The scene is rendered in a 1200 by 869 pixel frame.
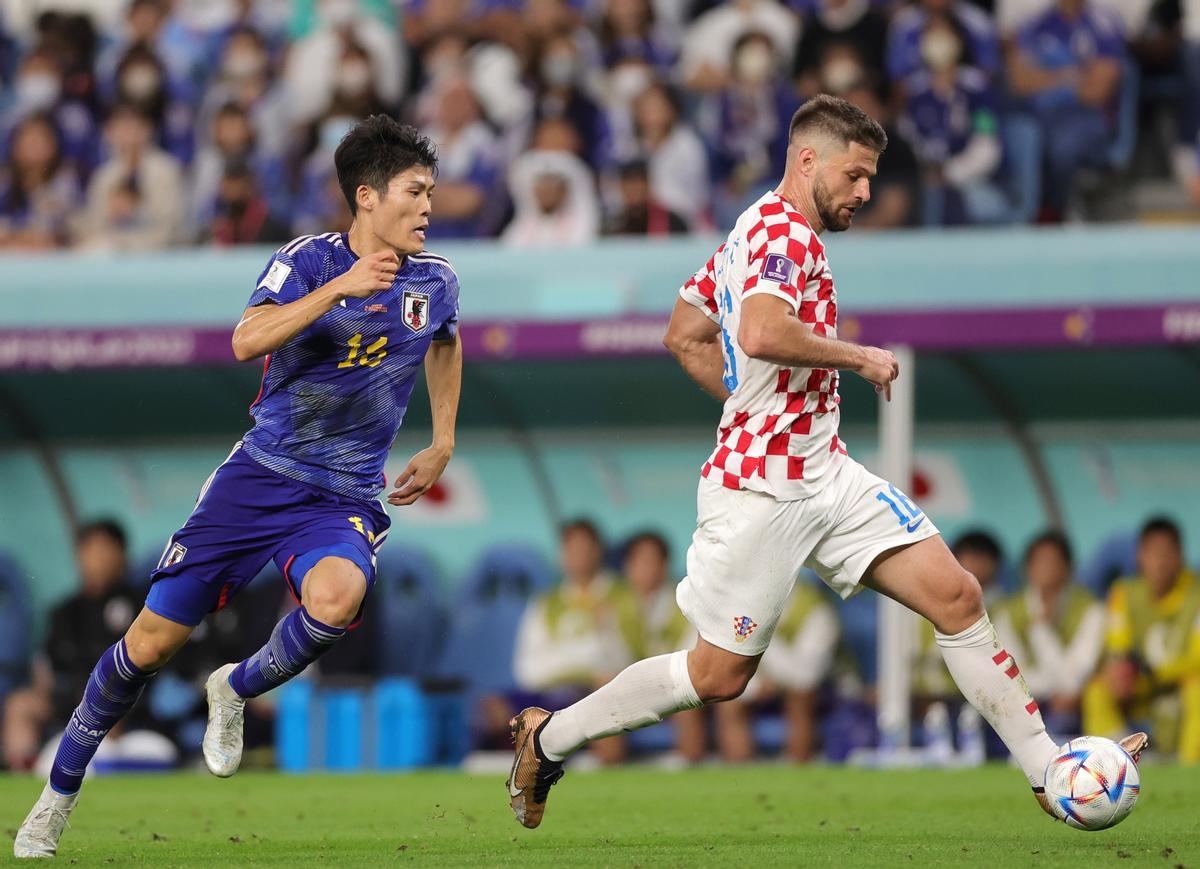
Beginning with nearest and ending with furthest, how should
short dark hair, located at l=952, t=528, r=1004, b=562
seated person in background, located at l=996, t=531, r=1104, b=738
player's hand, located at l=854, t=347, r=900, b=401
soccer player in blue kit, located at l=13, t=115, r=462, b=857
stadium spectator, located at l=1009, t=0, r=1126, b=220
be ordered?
1. player's hand, located at l=854, t=347, r=900, b=401
2. soccer player in blue kit, located at l=13, t=115, r=462, b=857
3. seated person in background, located at l=996, t=531, r=1104, b=738
4. short dark hair, located at l=952, t=528, r=1004, b=562
5. stadium spectator, located at l=1009, t=0, r=1126, b=220

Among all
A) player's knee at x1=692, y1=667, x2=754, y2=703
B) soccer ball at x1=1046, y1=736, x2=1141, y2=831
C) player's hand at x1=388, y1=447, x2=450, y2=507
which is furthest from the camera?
player's hand at x1=388, y1=447, x2=450, y2=507

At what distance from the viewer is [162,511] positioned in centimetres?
1399

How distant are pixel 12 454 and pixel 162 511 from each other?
116 centimetres

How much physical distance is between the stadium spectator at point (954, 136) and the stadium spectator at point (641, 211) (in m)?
1.59

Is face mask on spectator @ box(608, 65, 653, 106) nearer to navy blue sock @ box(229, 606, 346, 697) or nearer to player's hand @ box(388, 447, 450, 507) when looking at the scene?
player's hand @ box(388, 447, 450, 507)

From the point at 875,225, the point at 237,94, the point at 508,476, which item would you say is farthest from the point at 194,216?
the point at 875,225

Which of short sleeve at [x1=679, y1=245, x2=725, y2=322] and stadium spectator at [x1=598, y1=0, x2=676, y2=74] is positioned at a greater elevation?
stadium spectator at [x1=598, y1=0, x2=676, y2=74]

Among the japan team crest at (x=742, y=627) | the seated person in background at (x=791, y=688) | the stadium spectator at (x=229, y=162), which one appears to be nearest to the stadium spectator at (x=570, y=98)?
the stadium spectator at (x=229, y=162)

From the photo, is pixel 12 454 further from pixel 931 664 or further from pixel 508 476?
pixel 931 664

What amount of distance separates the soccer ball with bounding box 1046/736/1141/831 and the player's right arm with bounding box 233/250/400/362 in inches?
99.8

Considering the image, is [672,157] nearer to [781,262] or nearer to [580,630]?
[580,630]

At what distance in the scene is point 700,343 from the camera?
6848 mm

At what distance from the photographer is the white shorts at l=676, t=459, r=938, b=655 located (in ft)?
20.9

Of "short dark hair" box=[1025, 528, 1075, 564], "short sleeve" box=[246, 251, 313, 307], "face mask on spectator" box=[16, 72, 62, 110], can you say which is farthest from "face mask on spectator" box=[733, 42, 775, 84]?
"short sleeve" box=[246, 251, 313, 307]
